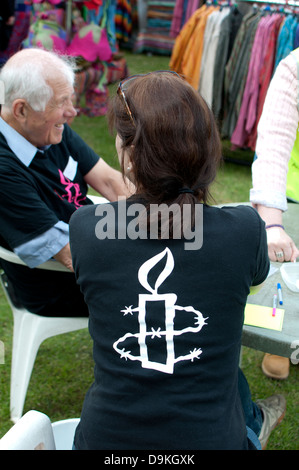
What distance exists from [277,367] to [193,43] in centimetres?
349

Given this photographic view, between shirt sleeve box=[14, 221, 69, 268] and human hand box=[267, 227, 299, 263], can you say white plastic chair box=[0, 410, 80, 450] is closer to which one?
shirt sleeve box=[14, 221, 69, 268]

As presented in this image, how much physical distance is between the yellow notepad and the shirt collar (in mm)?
980

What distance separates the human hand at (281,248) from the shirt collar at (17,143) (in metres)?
0.92

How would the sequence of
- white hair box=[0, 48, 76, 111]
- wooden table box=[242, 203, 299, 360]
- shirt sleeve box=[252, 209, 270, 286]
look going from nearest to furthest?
shirt sleeve box=[252, 209, 270, 286] < wooden table box=[242, 203, 299, 360] < white hair box=[0, 48, 76, 111]

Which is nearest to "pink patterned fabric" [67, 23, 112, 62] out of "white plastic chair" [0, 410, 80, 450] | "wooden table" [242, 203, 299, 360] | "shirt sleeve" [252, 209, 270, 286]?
"wooden table" [242, 203, 299, 360]

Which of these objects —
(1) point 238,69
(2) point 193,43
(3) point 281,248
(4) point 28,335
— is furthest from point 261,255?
(2) point 193,43

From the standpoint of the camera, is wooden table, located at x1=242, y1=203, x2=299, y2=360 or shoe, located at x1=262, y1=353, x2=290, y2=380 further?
shoe, located at x1=262, y1=353, x2=290, y2=380

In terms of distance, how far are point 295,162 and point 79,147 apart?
0.91 meters

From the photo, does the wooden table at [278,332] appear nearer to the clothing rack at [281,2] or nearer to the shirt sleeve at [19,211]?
the shirt sleeve at [19,211]

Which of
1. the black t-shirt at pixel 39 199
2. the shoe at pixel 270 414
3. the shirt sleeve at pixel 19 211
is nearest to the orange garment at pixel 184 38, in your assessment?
the black t-shirt at pixel 39 199

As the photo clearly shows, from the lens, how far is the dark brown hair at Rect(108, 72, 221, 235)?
3.31ft

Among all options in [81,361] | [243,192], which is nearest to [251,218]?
[81,361]

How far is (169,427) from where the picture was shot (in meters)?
1.03

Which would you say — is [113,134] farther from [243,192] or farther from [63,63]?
[243,192]
